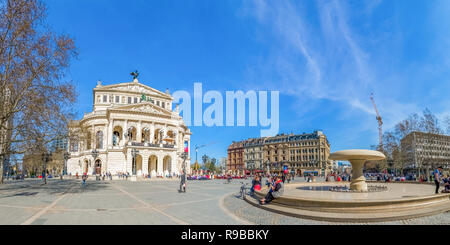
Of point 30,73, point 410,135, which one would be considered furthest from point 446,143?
point 30,73

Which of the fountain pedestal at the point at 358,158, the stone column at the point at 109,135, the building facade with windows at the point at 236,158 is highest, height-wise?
the stone column at the point at 109,135

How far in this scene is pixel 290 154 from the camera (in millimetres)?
99125

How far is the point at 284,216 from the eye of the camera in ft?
29.6

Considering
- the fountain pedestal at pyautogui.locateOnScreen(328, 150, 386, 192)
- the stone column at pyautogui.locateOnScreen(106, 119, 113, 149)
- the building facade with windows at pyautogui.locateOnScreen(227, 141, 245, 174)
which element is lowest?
the building facade with windows at pyautogui.locateOnScreen(227, 141, 245, 174)

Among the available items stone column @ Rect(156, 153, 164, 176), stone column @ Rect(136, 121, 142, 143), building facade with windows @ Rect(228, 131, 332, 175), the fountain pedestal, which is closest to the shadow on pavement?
the fountain pedestal

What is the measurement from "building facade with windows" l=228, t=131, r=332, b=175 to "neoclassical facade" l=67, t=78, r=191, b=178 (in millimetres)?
37335

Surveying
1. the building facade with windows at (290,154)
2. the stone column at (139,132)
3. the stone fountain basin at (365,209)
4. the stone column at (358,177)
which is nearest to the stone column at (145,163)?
the stone column at (139,132)

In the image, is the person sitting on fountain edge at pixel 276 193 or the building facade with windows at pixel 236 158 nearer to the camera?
the person sitting on fountain edge at pixel 276 193

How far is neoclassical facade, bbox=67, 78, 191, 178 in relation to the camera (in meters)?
58.4

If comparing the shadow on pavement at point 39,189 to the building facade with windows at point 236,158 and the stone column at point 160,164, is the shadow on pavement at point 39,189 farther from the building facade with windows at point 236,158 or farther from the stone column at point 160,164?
the building facade with windows at point 236,158

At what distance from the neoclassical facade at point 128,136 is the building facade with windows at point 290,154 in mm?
37335

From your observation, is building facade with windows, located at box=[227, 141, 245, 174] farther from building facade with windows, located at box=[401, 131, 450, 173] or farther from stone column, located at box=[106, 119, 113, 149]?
building facade with windows, located at box=[401, 131, 450, 173]

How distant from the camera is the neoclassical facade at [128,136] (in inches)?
2299
